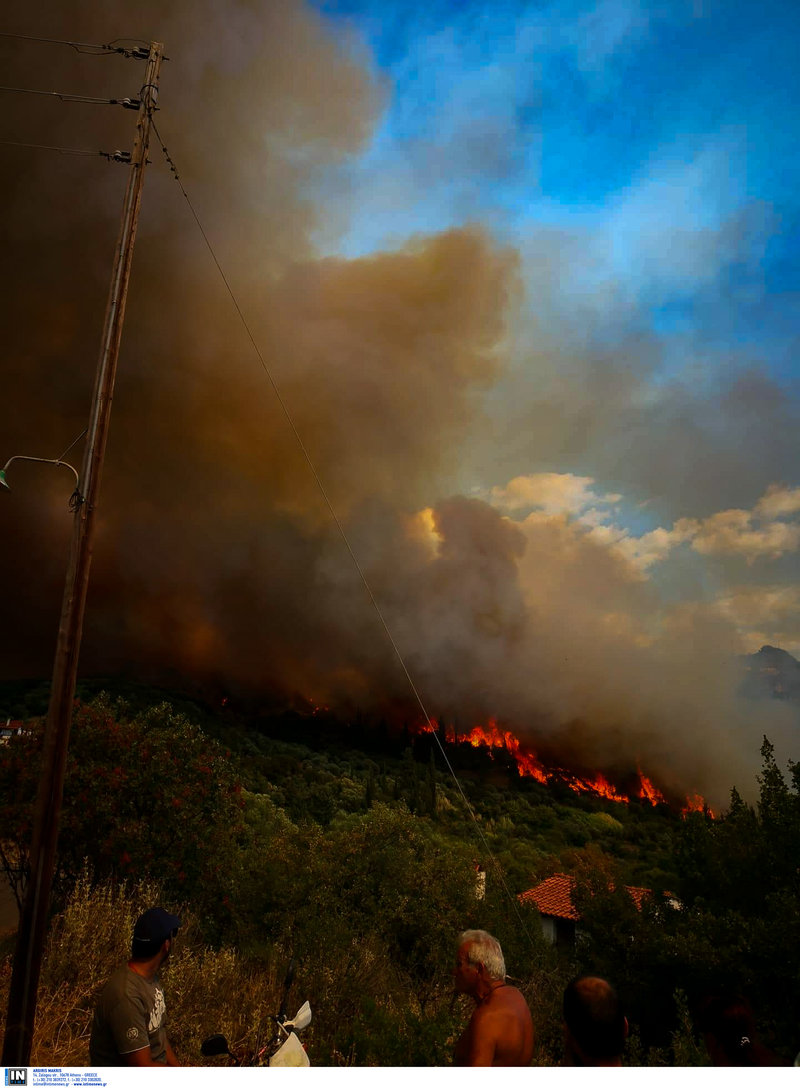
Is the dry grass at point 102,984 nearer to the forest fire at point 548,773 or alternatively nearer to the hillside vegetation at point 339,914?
the hillside vegetation at point 339,914

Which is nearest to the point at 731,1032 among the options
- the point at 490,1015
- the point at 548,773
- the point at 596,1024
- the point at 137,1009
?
the point at 596,1024

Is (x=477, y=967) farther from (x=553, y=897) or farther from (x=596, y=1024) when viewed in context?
(x=553, y=897)

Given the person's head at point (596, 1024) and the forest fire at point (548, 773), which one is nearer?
the person's head at point (596, 1024)

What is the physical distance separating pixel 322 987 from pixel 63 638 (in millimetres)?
6308

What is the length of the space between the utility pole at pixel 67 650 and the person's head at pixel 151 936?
1.99 metres

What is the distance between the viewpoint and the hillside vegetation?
7.52 meters

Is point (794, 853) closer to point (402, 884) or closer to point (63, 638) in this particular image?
point (402, 884)

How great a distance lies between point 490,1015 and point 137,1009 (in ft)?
7.29

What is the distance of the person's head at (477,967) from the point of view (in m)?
3.53

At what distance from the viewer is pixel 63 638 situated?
6137 millimetres

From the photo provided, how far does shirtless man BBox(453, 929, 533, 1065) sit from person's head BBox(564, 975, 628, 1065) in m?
0.52

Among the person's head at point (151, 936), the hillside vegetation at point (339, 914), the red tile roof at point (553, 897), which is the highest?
the person's head at point (151, 936)

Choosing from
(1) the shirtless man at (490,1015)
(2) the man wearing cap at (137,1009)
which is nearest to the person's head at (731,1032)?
(1) the shirtless man at (490,1015)
